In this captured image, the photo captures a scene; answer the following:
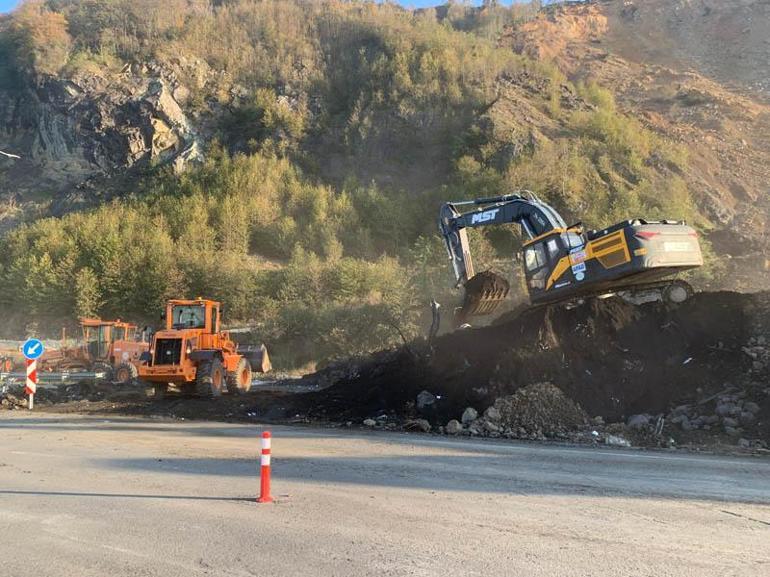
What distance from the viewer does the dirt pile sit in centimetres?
1280

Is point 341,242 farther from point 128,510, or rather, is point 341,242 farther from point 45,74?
point 128,510

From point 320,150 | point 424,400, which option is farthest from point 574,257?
point 320,150

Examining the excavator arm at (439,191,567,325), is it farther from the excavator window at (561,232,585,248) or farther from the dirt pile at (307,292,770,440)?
the dirt pile at (307,292,770,440)

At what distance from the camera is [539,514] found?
630 cm

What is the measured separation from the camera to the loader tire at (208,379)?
17172mm

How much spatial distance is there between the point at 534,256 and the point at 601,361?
9.41 feet

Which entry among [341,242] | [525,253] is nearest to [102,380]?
[525,253]

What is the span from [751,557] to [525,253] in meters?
10.6

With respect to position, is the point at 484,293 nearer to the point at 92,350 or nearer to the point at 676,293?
the point at 676,293

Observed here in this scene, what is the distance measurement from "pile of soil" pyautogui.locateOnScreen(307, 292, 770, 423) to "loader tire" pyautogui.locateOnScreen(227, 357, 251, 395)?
434cm

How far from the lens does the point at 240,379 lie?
19016 millimetres

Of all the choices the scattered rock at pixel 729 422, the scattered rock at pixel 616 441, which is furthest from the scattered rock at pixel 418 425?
the scattered rock at pixel 729 422

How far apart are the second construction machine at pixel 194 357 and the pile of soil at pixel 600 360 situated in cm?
394

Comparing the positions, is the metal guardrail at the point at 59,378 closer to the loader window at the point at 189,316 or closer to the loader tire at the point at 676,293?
the loader window at the point at 189,316
